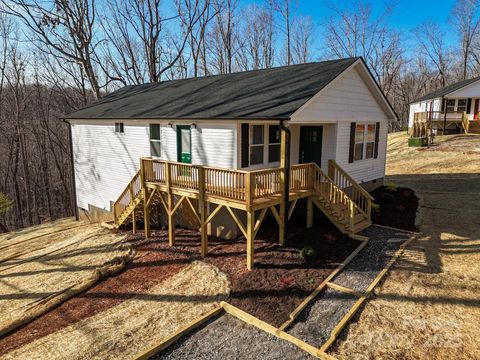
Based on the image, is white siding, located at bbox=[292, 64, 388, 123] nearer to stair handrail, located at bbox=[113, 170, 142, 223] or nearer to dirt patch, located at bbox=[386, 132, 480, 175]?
stair handrail, located at bbox=[113, 170, 142, 223]

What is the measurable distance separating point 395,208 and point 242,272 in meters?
7.68

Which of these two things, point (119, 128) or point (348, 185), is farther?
point (119, 128)

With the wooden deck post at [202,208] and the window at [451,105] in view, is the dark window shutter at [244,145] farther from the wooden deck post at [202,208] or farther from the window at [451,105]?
the window at [451,105]

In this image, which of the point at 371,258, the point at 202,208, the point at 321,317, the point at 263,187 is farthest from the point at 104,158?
the point at 321,317

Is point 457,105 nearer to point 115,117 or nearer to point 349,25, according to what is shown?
point 349,25

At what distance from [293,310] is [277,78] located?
950 cm

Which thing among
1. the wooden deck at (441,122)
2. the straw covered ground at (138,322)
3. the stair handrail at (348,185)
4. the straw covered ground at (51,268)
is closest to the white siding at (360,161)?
the stair handrail at (348,185)

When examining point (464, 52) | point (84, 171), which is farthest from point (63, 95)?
point (464, 52)

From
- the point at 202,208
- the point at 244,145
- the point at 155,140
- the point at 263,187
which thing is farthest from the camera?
the point at 155,140

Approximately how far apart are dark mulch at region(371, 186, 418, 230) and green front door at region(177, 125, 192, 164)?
7535mm

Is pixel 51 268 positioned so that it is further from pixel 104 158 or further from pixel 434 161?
pixel 434 161

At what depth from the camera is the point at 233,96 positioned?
41.2 feet

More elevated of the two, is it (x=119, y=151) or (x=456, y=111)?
(x=456, y=111)

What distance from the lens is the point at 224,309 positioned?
25.1ft
